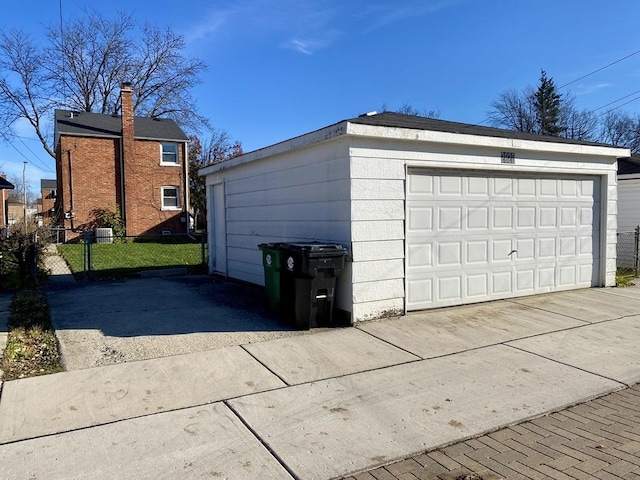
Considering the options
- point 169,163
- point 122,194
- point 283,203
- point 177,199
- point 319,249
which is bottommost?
point 319,249

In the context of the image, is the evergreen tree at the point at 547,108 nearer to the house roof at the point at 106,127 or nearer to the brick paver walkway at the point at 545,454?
the house roof at the point at 106,127

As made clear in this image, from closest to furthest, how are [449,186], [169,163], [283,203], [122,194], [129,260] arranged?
[449,186] → [283,203] → [129,260] → [122,194] → [169,163]

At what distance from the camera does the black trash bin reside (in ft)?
21.2

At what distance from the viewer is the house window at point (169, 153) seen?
26.9 meters

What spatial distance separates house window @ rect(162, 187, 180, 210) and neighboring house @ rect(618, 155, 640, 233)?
70.3 feet

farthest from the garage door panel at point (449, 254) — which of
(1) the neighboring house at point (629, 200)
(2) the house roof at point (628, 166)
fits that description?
(2) the house roof at point (628, 166)

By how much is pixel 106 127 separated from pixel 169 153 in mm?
3550

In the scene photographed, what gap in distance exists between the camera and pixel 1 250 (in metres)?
10.6

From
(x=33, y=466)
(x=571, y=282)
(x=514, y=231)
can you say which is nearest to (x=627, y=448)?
(x=33, y=466)

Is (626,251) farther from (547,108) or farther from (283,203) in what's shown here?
(547,108)

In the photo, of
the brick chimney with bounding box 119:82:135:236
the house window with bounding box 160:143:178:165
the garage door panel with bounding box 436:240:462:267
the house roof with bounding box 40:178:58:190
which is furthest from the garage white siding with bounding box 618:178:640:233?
the house roof with bounding box 40:178:58:190

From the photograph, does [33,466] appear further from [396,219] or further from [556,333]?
[556,333]

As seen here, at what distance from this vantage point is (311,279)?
651cm

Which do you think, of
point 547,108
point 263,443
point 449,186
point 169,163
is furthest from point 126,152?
point 547,108
